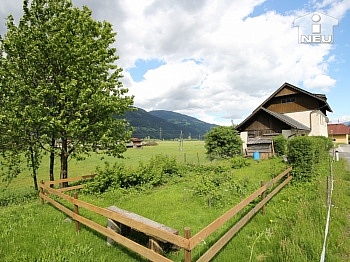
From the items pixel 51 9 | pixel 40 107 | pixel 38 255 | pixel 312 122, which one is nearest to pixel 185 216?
pixel 38 255

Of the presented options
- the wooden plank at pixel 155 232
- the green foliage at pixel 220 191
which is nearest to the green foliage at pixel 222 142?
the green foliage at pixel 220 191

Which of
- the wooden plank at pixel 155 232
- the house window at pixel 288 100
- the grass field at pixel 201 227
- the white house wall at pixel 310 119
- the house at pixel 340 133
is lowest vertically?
the grass field at pixel 201 227

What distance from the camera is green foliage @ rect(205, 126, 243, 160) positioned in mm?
26906

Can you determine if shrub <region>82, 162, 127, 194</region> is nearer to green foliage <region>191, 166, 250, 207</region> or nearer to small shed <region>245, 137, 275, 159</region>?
green foliage <region>191, 166, 250, 207</region>

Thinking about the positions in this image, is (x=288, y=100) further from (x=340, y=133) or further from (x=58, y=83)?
(x=340, y=133)

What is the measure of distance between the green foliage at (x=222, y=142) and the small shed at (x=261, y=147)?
1.27 m

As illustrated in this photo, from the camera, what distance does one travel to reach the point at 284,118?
2847 cm

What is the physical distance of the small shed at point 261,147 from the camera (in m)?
25.5

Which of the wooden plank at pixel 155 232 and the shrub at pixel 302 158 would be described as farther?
the shrub at pixel 302 158

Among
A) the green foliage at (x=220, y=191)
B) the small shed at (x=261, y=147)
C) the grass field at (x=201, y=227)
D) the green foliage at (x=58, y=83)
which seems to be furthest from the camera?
the small shed at (x=261, y=147)

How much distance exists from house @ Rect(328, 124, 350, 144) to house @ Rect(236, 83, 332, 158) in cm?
3890

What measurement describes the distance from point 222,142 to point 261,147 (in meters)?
4.40

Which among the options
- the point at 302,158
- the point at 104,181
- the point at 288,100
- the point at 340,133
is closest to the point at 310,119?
the point at 288,100

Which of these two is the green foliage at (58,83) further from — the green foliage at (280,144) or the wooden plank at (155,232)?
the green foliage at (280,144)
